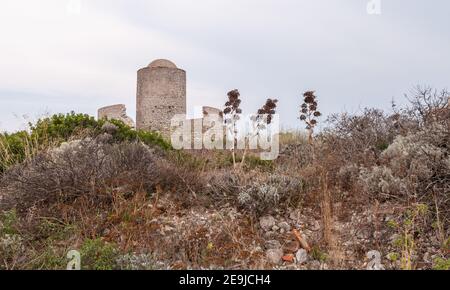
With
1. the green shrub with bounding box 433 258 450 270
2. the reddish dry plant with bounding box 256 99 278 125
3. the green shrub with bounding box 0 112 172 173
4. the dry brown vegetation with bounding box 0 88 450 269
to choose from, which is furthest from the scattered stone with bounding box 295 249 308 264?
the green shrub with bounding box 0 112 172 173

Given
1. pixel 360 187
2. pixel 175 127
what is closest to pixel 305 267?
pixel 360 187

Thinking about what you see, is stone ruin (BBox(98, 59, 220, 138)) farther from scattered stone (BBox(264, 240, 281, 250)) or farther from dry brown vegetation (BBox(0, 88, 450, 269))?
scattered stone (BBox(264, 240, 281, 250))

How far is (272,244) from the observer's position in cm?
463

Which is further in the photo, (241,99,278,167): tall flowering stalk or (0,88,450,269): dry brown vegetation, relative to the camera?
(241,99,278,167): tall flowering stalk

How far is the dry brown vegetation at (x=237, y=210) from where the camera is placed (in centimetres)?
429

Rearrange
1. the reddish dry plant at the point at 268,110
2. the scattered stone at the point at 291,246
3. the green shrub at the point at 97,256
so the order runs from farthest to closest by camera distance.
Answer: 1. the reddish dry plant at the point at 268,110
2. the scattered stone at the point at 291,246
3. the green shrub at the point at 97,256

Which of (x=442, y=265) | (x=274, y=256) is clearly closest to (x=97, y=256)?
(x=274, y=256)

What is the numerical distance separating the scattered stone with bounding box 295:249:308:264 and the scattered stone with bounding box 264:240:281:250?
0.26 m

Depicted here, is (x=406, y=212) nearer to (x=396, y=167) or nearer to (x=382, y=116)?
(x=396, y=167)

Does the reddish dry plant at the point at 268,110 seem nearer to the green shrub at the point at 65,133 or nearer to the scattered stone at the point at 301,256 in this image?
the green shrub at the point at 65,133

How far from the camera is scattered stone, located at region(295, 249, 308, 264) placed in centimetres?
432

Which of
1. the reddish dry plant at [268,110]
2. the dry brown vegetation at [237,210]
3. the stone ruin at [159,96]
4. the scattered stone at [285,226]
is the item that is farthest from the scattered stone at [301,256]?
the stone ruin at [159,96]

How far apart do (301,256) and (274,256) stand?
27cm

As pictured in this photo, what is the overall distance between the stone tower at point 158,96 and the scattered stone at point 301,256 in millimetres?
12384
